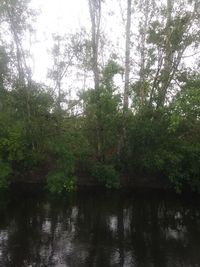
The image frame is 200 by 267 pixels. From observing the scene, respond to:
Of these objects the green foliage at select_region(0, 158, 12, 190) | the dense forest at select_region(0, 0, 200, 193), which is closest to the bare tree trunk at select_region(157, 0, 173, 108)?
the dense forest at select_region(0, 0, 200, 193)

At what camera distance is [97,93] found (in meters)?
23.9

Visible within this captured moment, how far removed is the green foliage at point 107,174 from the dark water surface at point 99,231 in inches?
73.6

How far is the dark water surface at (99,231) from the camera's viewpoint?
11.4m

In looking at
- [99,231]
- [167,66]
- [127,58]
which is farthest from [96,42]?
[99,231]

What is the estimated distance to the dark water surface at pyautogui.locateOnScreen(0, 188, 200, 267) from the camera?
1138 centimetres

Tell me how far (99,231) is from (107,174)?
29.3ft

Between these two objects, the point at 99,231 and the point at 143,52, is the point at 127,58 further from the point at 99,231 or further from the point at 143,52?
the point at 99,231

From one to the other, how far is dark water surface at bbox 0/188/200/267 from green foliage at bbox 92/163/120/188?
6.13 feet

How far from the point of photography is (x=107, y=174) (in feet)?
76.8

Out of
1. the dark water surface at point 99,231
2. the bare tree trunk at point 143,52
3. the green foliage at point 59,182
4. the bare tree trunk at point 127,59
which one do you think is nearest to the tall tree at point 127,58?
the bare tree trunk at point 127,59

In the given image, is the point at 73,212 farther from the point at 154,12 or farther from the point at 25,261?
the point at 154,12

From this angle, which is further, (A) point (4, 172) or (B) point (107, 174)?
(B) point (107, 174)

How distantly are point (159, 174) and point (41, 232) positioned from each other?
43.3 ft

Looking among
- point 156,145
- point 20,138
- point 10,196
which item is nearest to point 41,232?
point 10,196
